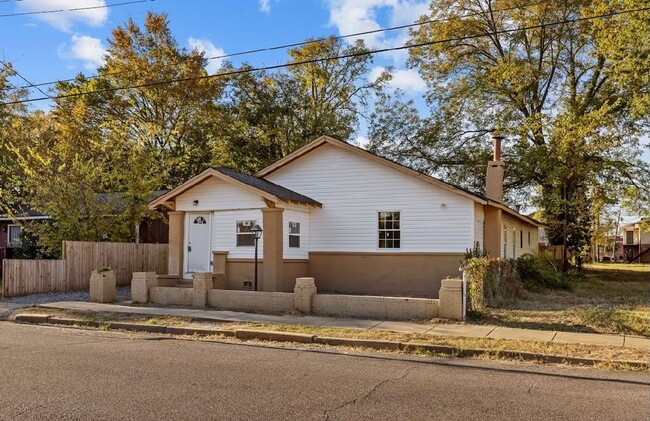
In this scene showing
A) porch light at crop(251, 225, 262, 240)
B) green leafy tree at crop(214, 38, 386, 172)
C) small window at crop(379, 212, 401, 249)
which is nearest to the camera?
porch light at crop(251, 225, 262, 240)

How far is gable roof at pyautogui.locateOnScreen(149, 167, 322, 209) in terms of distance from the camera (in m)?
16.8

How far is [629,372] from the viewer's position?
7.79 m

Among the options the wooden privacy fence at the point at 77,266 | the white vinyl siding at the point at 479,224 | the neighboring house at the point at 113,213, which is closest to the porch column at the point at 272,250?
the white vinyl siding at the point at 479,224

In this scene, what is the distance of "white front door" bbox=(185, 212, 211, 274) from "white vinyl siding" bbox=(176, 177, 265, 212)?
41 cm

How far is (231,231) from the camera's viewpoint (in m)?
17.8

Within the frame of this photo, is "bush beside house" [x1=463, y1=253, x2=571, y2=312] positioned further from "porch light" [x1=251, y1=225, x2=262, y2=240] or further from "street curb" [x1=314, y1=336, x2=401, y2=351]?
"porch light" [x1=251, y1=225, x2=262, y2=240]

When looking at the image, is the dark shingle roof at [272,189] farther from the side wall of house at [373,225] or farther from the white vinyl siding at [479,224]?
the white vinyl siding at [479,224]

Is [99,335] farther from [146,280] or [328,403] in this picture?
[328,403]

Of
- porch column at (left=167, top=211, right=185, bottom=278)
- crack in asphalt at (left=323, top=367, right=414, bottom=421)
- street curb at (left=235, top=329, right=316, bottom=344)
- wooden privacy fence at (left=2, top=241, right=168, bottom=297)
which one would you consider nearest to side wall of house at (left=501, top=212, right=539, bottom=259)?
porch column at (left=167, top=211, right=185, bottom=278)

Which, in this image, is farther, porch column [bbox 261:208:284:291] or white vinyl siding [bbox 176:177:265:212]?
white vinyl siding [bbox 176:177:265:212]

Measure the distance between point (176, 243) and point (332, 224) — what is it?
5.36 meters

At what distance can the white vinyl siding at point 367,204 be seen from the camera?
17.4 metres

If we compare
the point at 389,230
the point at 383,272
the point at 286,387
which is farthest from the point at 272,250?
the point at 286,387

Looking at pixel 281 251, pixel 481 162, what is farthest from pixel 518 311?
pixel 481 162
